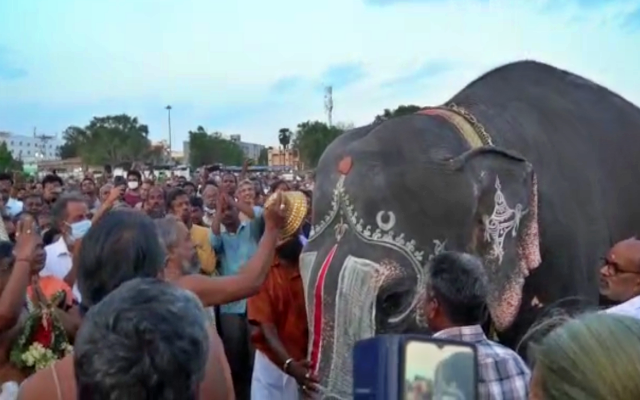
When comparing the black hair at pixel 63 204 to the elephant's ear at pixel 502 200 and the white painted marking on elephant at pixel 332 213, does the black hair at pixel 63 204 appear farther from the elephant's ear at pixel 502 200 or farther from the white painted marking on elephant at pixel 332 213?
the elephant's ear at pixel 502 200

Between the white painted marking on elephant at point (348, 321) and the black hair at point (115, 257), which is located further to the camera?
the white painted marking on elephant at point (348, 321)

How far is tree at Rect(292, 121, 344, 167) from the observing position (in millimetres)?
40250

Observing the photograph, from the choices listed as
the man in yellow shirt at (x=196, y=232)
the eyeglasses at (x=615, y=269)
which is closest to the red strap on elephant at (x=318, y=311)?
the eyeglasses at (x=615, y=269)

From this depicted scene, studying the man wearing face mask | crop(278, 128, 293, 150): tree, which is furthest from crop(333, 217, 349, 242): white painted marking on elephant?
crop(278, 128, 293, 150): tree

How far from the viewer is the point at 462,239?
4840 millimetres

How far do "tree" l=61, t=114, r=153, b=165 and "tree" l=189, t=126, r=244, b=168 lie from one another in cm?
353

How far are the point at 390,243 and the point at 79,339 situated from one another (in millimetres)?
2561

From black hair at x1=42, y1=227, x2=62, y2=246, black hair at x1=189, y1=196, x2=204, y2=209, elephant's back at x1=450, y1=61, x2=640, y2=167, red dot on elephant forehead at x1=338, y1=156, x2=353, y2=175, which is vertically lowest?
black hair at x1=42, y1=227, x2=62, y2=246

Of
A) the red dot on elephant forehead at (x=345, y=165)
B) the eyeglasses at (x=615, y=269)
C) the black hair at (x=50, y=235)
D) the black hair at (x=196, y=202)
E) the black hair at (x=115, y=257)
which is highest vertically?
the red dot on elephant forehead at (x=345, y=165)

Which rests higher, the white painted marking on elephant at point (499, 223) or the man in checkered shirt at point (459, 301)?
the white painted marking on elephant at point (499, 223)

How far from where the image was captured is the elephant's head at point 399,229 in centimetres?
457

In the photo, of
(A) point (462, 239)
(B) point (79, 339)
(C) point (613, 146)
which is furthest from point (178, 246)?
(C) point (613, 146)

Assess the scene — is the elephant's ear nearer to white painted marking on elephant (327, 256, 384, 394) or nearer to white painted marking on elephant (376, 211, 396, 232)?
white painted marking on elephant (376, 211, 396, 232)

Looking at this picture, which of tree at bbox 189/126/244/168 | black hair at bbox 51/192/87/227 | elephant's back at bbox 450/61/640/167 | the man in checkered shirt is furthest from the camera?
tree at bbox 189/126/244/168
